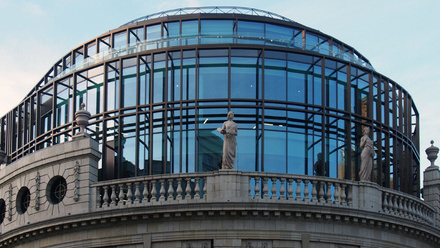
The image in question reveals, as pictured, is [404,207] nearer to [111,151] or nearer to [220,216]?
[220,216]

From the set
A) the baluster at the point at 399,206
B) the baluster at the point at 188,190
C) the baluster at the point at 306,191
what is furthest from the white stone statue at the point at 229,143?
the baluster at the point at 399,206

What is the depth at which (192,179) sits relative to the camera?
130 ft

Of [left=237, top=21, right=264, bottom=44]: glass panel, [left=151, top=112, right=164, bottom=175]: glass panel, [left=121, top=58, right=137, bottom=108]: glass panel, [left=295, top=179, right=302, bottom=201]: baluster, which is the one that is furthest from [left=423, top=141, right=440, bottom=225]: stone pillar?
[left=121, top=58, right=137, bottom=108]: glass panel

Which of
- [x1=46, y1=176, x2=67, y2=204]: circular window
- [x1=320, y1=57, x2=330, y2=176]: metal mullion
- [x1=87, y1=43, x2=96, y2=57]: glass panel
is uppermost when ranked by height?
[x1=87, y1=43, x2=96, y2=57]: glass panel

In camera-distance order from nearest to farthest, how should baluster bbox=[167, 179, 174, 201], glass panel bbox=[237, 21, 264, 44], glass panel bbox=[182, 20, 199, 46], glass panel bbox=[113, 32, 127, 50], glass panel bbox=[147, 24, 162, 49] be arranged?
baluster bbox=[167, 179, 174, 201] → glass panel bbox=[182, 20, 199, 46] → glass panel bbox=[237, 21, 264, 44] → glass panel bbox=[147, 24, 162, 49] → glass panel bbox=[113, 32, 127, 50]

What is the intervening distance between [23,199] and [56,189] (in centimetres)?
252

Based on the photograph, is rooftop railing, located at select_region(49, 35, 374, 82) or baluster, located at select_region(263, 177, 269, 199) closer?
baluster, located at select_region(263, 177, 269, 199)

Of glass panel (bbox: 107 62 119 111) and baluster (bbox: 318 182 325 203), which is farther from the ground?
glass panel (bbox: 107 62 119 111)

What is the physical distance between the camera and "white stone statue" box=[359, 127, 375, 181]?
4200cm

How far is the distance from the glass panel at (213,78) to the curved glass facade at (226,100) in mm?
48

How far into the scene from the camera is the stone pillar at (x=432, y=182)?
47.3 m

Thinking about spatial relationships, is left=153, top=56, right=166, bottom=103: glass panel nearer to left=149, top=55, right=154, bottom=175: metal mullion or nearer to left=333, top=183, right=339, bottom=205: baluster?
left=149, top=55, right=154, bottom=175: metal mullion

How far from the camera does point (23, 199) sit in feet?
145

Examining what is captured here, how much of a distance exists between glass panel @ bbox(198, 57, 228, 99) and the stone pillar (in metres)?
11.6
